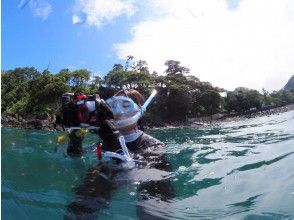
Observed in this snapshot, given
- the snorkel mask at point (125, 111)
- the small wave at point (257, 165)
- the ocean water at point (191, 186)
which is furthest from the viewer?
the snorkel mask at point (125, 111)

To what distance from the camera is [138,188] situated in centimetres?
483

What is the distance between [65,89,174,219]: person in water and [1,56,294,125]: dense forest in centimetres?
3084

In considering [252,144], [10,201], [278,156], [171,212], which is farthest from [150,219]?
[252,144]

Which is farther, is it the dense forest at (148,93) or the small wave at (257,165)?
the dense forest at (148,93)

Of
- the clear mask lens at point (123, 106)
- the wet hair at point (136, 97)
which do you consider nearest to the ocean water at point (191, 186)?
the wet hair at point (136, 97)

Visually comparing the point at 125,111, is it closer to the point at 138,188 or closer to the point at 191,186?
the point at 138,188

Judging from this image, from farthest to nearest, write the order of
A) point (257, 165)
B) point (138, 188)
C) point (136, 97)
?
point (136, 97) < point (257, 165) < point (138, 188)

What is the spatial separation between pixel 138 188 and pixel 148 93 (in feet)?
128

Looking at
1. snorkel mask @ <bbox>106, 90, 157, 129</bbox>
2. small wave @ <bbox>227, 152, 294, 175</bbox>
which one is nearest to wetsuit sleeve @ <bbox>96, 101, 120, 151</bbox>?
snorkel mask @ <bbox>106, 90, 157, 129</bbox>

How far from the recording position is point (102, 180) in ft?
16.9

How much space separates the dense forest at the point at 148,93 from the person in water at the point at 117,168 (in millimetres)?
30840

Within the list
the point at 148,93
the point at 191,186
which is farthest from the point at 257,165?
the point at 148,93

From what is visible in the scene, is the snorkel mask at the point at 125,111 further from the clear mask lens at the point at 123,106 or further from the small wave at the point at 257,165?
the small wave at the point at 257,165

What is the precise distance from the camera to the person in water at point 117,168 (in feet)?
14.0
